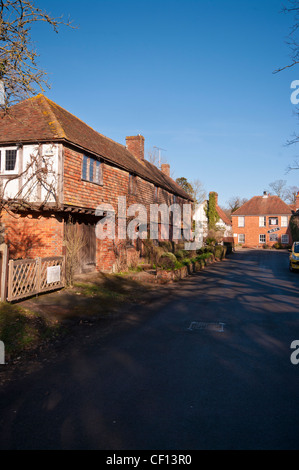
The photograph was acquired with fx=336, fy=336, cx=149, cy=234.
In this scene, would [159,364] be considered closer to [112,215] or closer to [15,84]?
[15,84]

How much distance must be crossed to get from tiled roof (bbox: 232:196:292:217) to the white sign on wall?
5443 centimetres

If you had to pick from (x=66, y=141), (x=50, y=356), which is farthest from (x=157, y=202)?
(x=50, y=356)

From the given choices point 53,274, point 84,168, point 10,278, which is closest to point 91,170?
point 84,168

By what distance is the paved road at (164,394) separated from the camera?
358 cm

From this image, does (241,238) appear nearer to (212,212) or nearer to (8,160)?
(212,212)

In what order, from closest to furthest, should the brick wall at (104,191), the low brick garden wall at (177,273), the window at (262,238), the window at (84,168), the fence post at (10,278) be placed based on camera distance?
the fence post at (10,278)
the brick wall at (104,191)
the window at (84,168)
the low brick garden wall at (177,273)
the window at (262,238)

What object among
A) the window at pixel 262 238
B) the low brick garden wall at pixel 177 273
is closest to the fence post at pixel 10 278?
the low brick garden wall at pixel 177 273

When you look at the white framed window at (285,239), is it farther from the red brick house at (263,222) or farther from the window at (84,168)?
the window at (84,168)

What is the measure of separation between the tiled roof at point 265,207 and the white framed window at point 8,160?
5345 centimetres

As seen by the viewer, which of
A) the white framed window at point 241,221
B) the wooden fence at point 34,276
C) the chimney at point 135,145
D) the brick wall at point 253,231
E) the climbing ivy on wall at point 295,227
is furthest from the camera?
the white framed window at point 241,221

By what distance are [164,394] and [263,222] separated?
60.0m

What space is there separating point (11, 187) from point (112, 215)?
18.3 ft

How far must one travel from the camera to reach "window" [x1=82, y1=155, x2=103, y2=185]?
1533cm

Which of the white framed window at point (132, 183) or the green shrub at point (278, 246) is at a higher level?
the white framed window at point (132, 183)
